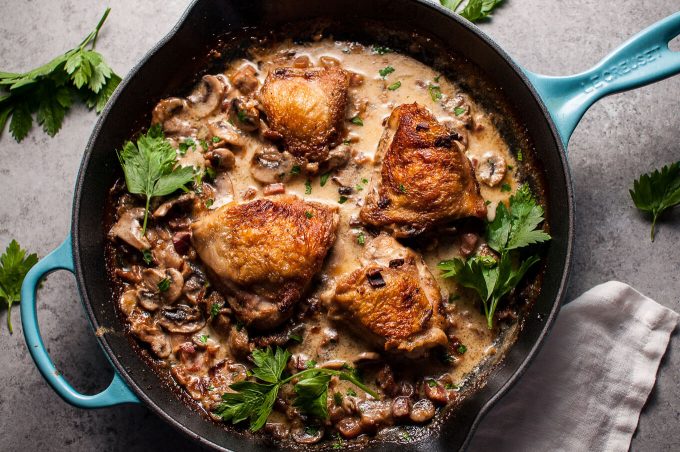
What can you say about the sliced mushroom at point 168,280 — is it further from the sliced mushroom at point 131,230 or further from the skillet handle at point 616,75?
the skillet handle at point 616,75

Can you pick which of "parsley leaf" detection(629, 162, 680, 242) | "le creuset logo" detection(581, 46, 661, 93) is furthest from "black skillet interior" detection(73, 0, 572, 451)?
"parsley leaf" detection(629, 162, 680, 242)

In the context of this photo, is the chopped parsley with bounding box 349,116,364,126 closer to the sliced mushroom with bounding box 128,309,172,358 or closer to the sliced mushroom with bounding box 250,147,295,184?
the sliced mushroom with bounding box 250,147,295,184

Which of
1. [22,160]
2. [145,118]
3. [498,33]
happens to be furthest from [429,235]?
[22,160]

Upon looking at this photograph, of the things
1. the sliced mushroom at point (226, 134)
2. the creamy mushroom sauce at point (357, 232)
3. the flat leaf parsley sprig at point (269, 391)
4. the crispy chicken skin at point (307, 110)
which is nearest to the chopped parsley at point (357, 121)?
the creamy mushroom sauce at point (357, 232)

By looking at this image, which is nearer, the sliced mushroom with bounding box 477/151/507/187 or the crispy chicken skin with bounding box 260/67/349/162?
the crispy chicken skin with bounding box 260/67/349/162

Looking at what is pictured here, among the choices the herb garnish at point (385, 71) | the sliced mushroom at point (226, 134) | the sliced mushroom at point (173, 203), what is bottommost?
the sliced mushroom at point (173, 203)

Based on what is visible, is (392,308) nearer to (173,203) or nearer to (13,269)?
(173,203)
